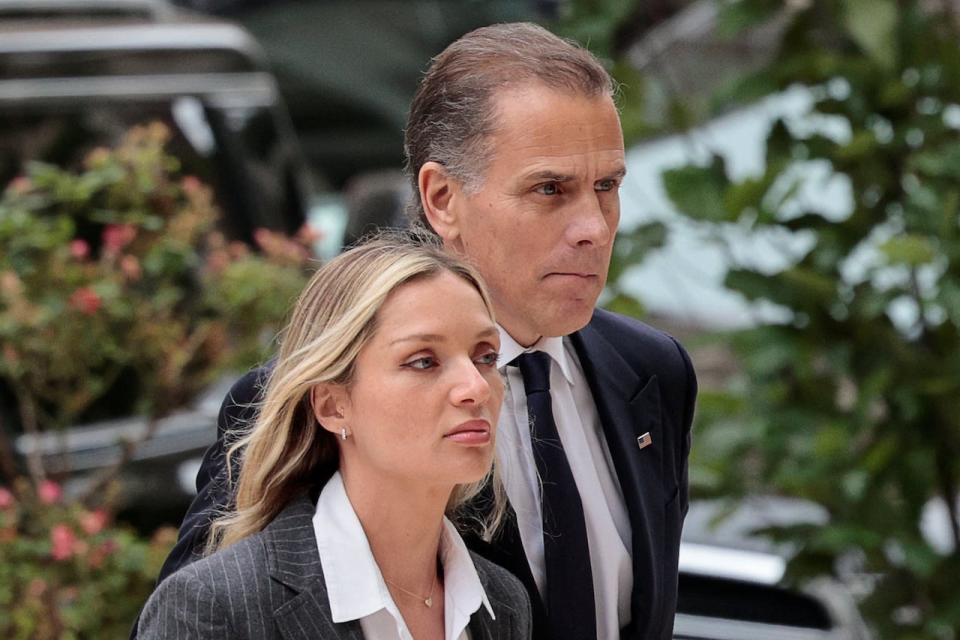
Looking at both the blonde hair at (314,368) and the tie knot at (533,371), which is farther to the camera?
the tie knot at (533,371)

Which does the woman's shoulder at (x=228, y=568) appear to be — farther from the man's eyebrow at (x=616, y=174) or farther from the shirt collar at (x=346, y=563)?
the man's eyebrow at (x=616, y=174)

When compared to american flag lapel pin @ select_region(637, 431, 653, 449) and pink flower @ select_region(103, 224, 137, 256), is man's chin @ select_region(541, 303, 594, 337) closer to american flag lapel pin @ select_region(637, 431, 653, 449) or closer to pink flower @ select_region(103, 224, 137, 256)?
american flag lapel pin @ select_region(637, 431, 653, 449)

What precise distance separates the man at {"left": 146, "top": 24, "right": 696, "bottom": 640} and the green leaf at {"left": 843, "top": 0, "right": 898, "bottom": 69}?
240 cm

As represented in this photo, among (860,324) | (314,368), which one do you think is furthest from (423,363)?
(860,324)

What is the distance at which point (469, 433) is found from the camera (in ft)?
7.21

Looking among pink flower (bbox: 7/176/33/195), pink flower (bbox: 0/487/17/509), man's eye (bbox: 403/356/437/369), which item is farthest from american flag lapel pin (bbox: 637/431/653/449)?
pink flower (bbox: 7/176/33/195)

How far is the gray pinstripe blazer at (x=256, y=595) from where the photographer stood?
2119 mm

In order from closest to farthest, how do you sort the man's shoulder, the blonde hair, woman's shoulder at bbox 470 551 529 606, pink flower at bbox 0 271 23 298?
the blonde hair < woman's shoulder at bbox 470 551 529 606 < the man's shoulder < pink flower at bbox 0 271 23 298

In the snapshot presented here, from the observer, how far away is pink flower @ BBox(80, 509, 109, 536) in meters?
4.41

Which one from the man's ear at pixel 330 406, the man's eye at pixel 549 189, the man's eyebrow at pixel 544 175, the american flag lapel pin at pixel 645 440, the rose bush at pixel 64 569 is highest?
the man's eyebrow at pixel 544 175

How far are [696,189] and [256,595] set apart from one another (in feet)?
9.59

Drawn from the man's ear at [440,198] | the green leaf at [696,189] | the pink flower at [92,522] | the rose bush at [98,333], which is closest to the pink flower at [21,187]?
the rose bush at [98,333]

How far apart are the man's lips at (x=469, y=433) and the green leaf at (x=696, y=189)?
8.82 ft

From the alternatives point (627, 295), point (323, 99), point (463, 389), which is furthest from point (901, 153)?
point (323, 99)
